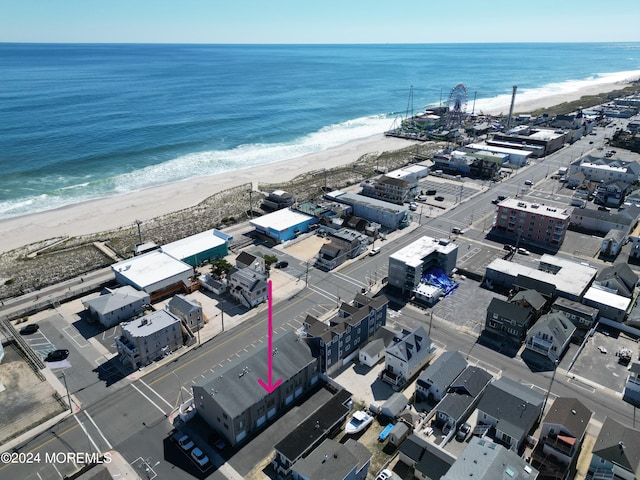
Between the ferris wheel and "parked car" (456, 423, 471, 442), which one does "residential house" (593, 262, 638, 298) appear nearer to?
"parked car" (456, 423, 471, 442)

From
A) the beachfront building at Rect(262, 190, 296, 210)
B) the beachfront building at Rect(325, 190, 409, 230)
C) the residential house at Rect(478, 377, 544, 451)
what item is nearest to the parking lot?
the residential house at Rect(478, 377, 544, 451)

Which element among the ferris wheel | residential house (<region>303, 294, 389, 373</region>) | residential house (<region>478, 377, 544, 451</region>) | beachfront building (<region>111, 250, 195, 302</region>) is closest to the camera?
residential house (<region>478, 377, 544, 451</region>)

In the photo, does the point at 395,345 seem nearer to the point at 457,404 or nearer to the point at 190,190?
the point at 457,404

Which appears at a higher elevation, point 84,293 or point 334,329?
point 334,329

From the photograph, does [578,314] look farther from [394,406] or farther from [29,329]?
[29,329]

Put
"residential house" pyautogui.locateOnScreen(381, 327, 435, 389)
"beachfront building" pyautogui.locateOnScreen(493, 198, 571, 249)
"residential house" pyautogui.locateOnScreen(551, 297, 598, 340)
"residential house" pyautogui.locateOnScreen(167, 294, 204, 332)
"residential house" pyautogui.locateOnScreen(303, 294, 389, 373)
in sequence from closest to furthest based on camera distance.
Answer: "residential house" pyautogui.locateOnScreen(381, 327, 435, 389) < "residential house" pyautogui.locateOnScreen(303, 294, 389, 373) < "residential house" pyautogui.locateOnScreen(167, 294, 204, 332) < "residential house" pyautogui.locateOnScreen(551, 297, 598, 340) < "beachfront building" pyautogui.locateOnScreen(493, 198, 571, 249)

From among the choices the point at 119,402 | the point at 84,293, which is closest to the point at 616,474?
the point at 119,402

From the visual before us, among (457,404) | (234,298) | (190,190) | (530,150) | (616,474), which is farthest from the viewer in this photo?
(530,150)

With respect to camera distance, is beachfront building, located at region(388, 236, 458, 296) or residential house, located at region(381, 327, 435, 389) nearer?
residential house, located at region(381, 327, 435, 389)
